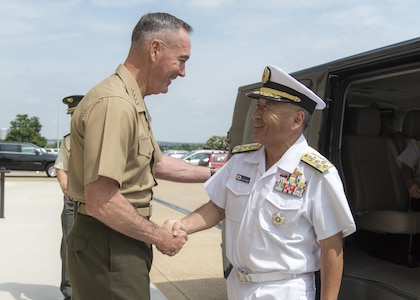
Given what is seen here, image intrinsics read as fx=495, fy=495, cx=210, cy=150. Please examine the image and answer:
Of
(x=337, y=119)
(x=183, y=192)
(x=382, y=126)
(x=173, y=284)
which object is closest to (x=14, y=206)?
(x=183, y=192)

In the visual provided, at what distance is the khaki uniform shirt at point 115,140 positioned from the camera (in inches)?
80.3

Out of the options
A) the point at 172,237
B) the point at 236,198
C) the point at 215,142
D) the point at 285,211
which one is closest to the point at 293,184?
the point at 285,211

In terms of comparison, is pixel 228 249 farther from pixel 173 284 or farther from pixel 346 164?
pixel 173 284

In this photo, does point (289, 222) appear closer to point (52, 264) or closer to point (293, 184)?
point (293, 184)

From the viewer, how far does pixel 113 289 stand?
2.19 m

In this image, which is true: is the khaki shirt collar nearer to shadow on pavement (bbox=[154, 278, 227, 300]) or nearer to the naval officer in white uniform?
the naval officer in white uniform

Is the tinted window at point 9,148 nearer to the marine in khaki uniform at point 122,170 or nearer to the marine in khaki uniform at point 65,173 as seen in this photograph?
the marine in khaki uniform at point 65,173

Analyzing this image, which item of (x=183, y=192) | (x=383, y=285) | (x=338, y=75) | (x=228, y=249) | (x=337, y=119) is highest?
(x=338, y=75)

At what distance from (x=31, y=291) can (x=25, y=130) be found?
51.8 metres

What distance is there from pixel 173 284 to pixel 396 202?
7.54 ft

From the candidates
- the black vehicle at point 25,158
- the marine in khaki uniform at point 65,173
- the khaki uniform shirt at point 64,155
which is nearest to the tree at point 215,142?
the black vehicle at point 25,158

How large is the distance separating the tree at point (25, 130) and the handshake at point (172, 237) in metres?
53.4

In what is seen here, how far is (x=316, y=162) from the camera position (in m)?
2.06

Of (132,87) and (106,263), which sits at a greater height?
(132,87)
